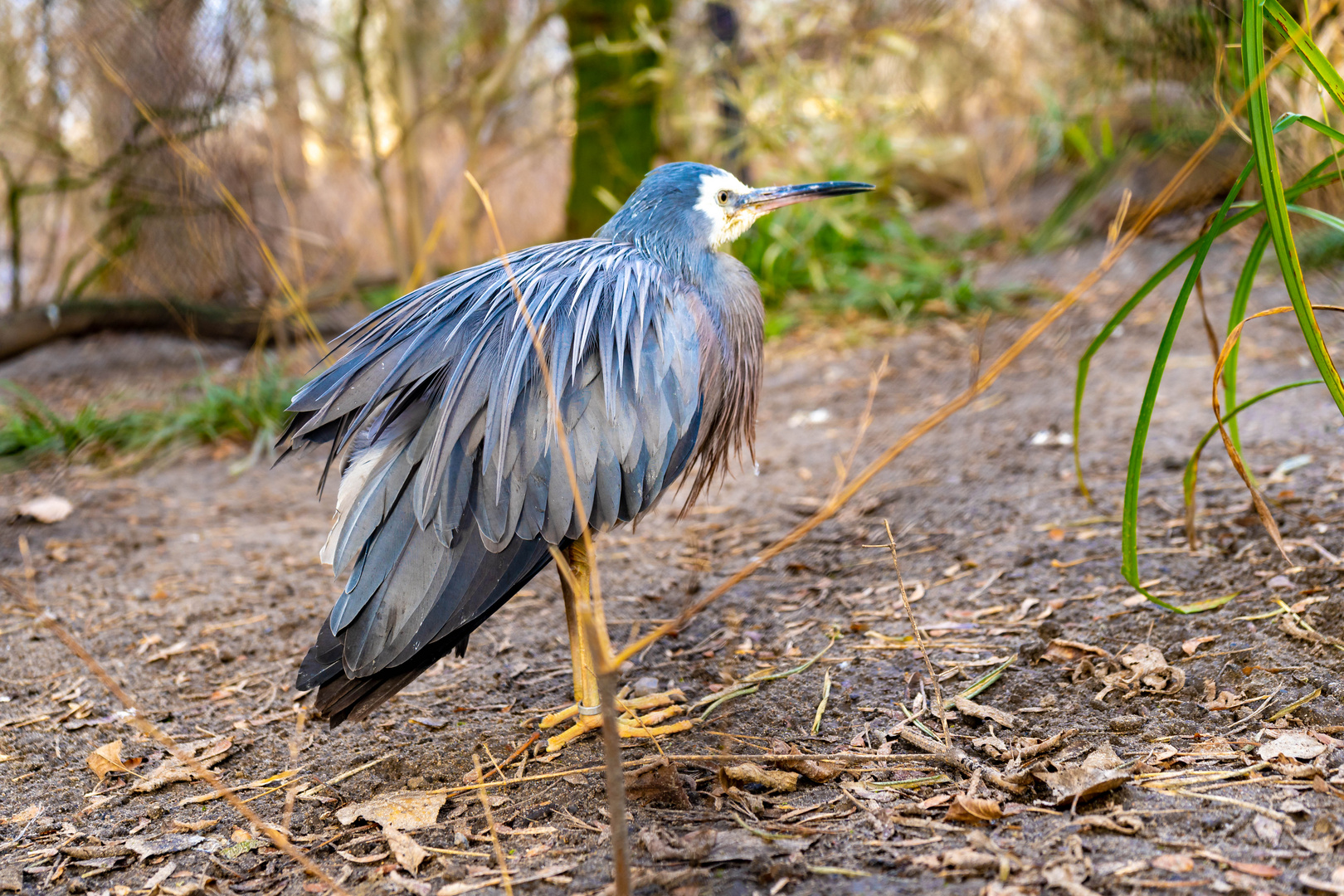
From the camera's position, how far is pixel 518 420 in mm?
2252

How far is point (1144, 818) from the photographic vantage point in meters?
1.77

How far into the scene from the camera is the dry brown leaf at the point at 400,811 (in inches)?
82.2

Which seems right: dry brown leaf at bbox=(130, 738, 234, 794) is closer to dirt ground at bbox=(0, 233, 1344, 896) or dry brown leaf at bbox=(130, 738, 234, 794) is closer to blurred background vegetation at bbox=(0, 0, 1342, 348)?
dirt ground at bbox=(0, 233, 1344, 896)

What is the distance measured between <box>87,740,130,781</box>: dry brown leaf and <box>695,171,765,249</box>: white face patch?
204cm

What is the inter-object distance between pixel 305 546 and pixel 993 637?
105 inches

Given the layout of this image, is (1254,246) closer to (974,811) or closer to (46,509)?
(974,811)

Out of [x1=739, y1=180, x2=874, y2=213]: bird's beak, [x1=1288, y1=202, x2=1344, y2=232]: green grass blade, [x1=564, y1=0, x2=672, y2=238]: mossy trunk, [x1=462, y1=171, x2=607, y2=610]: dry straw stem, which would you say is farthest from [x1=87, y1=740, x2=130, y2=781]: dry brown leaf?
[x1=564, y1=0, x2=672, y2=238]: mossy trunk

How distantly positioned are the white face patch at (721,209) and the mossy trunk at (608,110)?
3.99 meters

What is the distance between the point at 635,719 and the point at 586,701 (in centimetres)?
15

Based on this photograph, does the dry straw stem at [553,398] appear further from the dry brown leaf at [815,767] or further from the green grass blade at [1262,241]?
the green grass blade at [1262,241]

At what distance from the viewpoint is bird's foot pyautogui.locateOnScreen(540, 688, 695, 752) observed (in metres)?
2.39

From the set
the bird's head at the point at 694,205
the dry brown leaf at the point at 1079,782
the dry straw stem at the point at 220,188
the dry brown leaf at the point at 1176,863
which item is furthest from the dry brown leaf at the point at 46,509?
the dry brown leaf at the point at 1176,863

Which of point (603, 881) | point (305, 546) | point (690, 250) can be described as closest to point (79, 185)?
point (305, 546)

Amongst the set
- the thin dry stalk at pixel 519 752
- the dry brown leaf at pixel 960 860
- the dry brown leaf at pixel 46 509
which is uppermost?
the dry brown leaf at pixel 46 509
